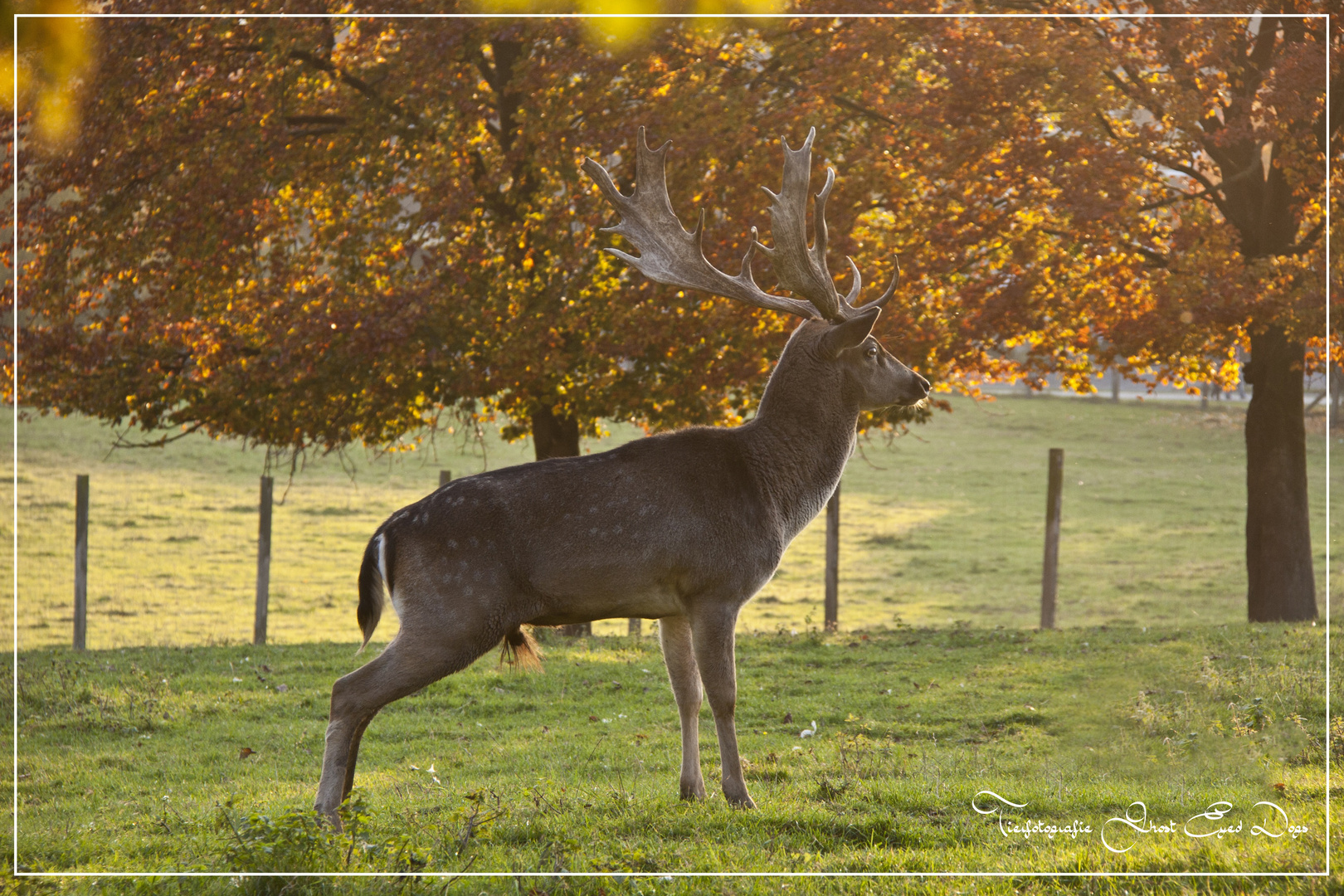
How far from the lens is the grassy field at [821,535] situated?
55.8 ft

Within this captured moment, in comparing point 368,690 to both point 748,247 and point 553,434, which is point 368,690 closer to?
point 748,247

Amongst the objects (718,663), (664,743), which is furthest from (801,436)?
(664,743)

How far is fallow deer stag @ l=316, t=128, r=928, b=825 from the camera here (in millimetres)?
5188

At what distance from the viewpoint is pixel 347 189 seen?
11.1m

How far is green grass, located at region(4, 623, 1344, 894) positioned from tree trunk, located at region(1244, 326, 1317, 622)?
2.89ft

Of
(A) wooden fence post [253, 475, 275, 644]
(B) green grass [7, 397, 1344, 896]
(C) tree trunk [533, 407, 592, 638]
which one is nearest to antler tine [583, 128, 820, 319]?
(B) green grass [7, 397, 1344, 896]

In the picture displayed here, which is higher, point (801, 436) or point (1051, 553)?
point (801, 436)

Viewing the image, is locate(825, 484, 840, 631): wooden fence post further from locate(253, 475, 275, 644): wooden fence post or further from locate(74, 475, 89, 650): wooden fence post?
locate(74, 475, 89, 650): wooden fence post

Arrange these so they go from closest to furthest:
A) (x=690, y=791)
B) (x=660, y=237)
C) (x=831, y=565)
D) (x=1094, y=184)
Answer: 1. (x=690, y=791)
2. (x=660, y=237)
3. (x=1094, y=184)
4. (x=831, y=565)

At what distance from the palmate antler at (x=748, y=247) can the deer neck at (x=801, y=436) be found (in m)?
0.41

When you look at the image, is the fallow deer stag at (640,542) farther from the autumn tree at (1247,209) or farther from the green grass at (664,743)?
the autumn tree at (1247,209)

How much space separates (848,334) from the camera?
237 inches

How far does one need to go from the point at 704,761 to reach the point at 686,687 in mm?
1674

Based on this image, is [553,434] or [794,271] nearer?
[794,271]
